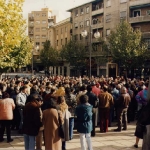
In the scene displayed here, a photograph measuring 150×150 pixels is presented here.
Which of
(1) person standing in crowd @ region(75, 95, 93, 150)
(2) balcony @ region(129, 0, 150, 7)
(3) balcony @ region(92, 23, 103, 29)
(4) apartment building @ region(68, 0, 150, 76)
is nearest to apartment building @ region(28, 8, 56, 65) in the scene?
(4) apartment building @ region(68, 0, 150, 76)

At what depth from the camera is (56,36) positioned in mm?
64438

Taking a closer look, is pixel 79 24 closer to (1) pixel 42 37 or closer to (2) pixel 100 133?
(1) pixel 42 37

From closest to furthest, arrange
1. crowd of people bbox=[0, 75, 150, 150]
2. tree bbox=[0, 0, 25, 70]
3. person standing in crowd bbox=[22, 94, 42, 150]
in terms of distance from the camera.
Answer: crowd of people bbox=[0, 75, 150, 150], person standing in crowd bbox=[22, 94, 42, 150], tree bbox=[0, 0, 25, 70]

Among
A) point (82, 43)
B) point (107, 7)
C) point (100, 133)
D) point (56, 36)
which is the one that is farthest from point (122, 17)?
point (100, 133)

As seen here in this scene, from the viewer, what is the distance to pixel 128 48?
34.0 m

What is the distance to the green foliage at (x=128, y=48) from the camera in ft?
111

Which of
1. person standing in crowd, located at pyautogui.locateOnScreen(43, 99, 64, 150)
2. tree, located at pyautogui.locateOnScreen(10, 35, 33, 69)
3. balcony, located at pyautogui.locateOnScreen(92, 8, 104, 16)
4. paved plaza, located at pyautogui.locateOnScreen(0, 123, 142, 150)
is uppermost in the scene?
balcony, located at pyautogui.locateOnScreen(92, 8, 104, 16)

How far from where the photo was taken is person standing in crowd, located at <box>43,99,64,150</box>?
6.68m

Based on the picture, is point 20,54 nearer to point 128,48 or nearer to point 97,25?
point 128,48

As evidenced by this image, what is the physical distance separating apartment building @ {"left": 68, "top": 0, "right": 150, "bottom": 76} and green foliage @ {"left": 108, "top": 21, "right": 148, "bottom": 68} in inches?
147

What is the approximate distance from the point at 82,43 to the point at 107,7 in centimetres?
876

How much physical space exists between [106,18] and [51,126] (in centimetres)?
3964

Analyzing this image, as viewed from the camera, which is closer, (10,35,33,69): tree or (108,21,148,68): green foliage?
(10,35,33,69): tree

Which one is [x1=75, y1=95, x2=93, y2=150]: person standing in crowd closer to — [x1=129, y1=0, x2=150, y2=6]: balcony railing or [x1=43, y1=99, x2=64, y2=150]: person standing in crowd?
[x1=43, y1=99, x2=64, y2=150]: person standing in crowd
